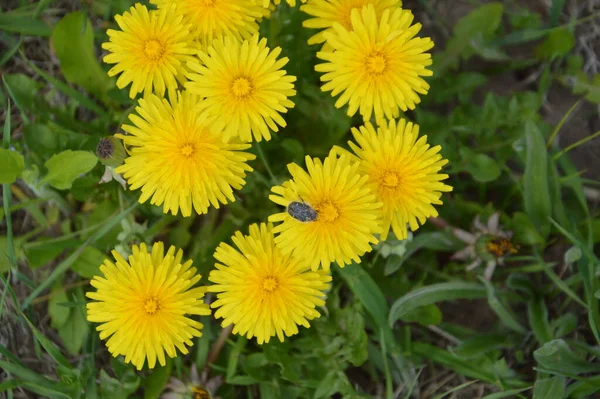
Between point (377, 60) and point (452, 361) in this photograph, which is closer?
point (377, 60)

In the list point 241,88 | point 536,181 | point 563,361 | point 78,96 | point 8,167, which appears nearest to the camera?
point 241,88

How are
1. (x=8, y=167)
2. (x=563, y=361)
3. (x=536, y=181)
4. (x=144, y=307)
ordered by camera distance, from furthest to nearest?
(x=536, y=181) → (x=563, y=361) → (x=8, y=167) → (x=144, y=307)

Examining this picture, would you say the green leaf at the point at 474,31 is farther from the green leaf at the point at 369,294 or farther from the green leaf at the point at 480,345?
the green leaf at the point at 480,345

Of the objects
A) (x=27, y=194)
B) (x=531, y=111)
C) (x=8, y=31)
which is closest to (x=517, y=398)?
(x=531, y=111)

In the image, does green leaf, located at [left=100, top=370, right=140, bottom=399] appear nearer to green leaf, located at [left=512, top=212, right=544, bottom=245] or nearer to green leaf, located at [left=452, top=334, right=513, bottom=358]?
green leaf, located at [left=452, top=334, right=513, bottom=358]

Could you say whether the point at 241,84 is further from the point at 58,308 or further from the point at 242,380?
the point at 58,308

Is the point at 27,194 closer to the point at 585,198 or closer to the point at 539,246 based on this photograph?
the point at 539,246

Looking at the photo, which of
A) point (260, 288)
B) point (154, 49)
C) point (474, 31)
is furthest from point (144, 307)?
point (474, 31)
